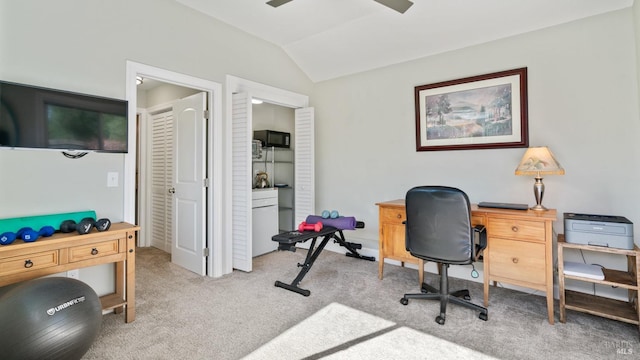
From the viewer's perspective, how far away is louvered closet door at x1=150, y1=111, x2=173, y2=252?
425 centimetres

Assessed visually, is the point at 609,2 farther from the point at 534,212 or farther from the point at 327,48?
the point at 327,48

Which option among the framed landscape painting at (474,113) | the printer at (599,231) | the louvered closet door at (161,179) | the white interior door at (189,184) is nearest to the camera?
the printer at (599,231)

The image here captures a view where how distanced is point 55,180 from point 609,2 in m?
4.73

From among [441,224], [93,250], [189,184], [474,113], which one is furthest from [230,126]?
[474,113]

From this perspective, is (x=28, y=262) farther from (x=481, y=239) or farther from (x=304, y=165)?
(x=481, y=239)

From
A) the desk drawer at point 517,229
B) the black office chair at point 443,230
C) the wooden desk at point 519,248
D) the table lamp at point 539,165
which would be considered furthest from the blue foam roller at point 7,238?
the table lamp at point 539,165

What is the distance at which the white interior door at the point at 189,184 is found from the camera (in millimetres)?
3348

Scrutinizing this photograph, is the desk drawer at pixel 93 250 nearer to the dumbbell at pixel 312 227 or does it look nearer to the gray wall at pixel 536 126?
the dumbbell at pixel 312 227

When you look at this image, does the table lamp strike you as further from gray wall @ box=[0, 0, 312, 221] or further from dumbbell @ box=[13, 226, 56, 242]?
dumbbell @ box=[13, 226, 56, 242]

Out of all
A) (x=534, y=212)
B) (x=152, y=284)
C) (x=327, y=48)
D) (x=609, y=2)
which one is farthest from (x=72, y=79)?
(x=609, y=2)

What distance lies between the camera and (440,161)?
137 inches

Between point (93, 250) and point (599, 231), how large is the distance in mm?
3710

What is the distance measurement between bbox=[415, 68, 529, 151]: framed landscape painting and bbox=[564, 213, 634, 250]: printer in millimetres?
937

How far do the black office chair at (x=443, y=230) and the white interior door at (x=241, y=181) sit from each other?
183 cm
